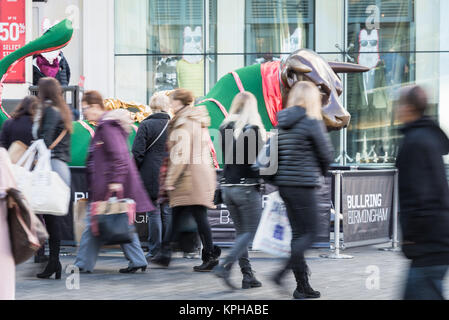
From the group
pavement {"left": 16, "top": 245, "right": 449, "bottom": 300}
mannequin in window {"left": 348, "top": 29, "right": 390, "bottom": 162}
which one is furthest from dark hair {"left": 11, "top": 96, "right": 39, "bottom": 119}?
mannequin in window {"left": 348, "top": 29, "right": 390, "bottom": 162}

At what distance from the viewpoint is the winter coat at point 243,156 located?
6.12m

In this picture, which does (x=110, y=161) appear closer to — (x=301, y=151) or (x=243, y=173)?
(x=243, y=173)

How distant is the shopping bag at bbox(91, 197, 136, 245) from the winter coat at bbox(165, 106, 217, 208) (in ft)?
2.03

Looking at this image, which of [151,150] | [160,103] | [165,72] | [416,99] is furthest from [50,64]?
[416,99]

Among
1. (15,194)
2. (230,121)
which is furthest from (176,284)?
(15,194)

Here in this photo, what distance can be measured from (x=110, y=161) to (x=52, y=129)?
0.80 meters

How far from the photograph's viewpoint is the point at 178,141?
6312 mm

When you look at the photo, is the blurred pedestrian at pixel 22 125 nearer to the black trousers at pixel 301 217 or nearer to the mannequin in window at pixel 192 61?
the black trousers at pixel 301 217

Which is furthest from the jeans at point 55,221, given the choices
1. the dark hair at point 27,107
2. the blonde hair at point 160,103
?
the blonde hair at point 160,103

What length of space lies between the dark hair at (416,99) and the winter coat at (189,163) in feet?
8.36

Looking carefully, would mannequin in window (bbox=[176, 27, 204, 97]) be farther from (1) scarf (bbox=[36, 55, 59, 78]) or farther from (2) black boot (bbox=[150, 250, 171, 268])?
(2) black boot (bbox=[150, 250, 171, 268])
